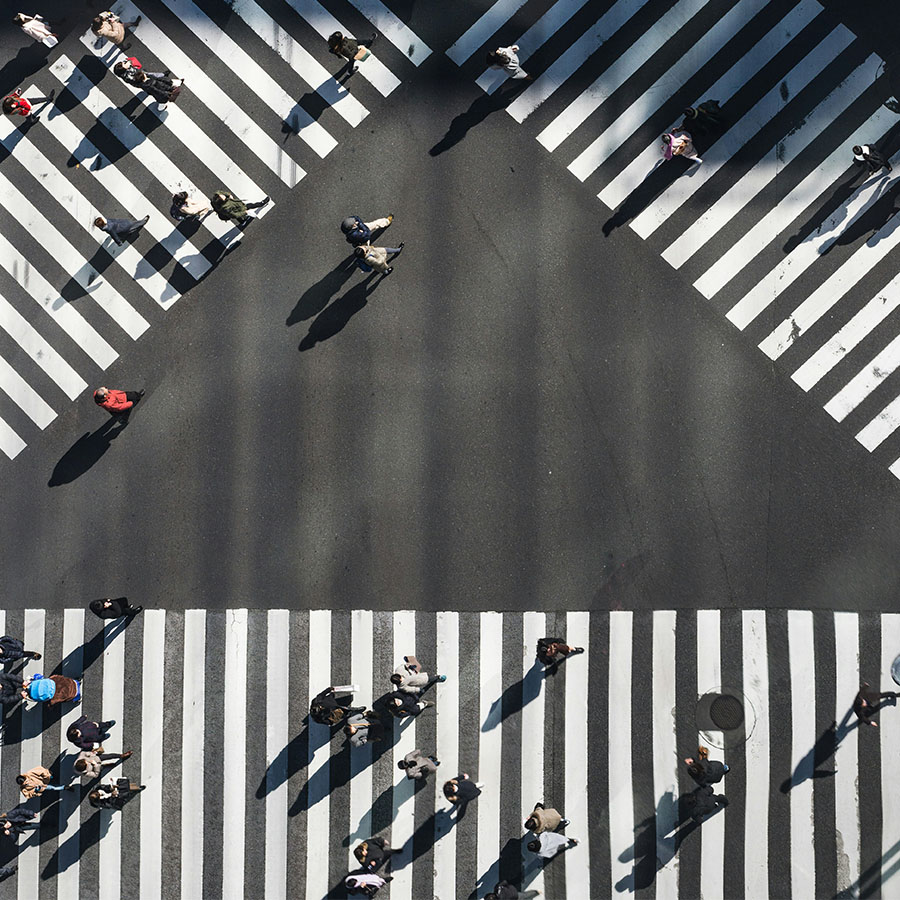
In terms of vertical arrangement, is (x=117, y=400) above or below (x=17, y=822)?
above

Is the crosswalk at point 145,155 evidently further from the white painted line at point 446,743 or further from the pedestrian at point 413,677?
the white painted line at point 446,743

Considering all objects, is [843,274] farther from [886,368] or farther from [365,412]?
[365,412]

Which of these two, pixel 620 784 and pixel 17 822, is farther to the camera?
pixel 17 822

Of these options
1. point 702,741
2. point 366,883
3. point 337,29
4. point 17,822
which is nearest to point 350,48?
point 337,29

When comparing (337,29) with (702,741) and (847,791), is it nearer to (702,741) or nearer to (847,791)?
(702,741)

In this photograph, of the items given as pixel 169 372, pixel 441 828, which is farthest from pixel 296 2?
pixel 441 828

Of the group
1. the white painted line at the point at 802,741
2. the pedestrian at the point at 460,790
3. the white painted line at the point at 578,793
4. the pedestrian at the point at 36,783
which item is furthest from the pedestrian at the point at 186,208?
the white painted line at the point at 802,741
